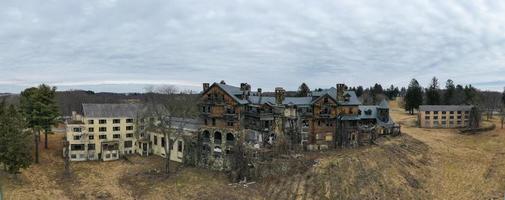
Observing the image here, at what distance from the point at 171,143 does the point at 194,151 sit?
3684mm

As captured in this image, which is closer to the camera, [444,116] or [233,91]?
[233,91]

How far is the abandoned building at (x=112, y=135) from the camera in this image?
61625 mm

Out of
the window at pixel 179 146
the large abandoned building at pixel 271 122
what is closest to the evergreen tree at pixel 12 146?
the window at pixel 179 146

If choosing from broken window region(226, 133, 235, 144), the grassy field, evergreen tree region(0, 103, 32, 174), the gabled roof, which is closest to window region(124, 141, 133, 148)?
the grassy field

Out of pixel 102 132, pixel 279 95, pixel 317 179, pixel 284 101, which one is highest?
pixel 279 95

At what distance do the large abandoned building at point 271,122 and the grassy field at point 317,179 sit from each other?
363cm

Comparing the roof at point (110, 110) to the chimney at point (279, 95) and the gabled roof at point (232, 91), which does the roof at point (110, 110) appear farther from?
the chimney at point (279, 95)

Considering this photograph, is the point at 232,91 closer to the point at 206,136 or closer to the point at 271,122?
the point at 271,122

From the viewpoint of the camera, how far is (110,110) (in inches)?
2630

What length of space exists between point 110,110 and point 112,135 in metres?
4.45

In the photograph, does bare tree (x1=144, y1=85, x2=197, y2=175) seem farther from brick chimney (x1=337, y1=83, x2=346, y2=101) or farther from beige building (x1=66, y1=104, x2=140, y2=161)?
brick chimney (x1=337, y1=83, x2=346, y2=101)

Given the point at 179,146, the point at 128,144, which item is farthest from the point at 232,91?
the point at 128,144

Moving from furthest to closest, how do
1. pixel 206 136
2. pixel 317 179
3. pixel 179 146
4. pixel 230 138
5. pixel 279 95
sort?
pixel 179 146 < pixel 206 136 < pixel 279 95 < pixel 230 138 < pixel 317 179

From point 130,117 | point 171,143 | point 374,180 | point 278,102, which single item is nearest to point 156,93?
point 130,117
